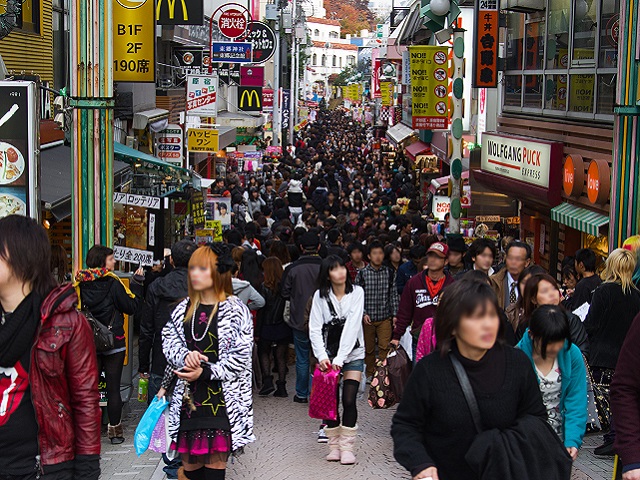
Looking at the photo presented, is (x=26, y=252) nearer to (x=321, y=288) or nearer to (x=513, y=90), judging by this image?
(x=321, y=288)

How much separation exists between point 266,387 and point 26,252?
691 centimetres

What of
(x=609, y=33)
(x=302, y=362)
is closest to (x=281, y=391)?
(x=302, y=362)

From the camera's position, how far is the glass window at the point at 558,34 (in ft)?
50.6

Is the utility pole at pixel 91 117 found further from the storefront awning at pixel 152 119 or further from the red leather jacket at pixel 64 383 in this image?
the storefront awning at pixel 152 119

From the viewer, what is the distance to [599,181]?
12.6 metres

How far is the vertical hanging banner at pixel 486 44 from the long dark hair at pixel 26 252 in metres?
14.4

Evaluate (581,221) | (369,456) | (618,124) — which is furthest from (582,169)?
(369,456)

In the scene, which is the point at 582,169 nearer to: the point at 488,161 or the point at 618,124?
the point at 618,124

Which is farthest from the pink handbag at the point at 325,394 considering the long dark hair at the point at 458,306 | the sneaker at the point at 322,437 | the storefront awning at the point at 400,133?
the storefront awning at the point at 400,133

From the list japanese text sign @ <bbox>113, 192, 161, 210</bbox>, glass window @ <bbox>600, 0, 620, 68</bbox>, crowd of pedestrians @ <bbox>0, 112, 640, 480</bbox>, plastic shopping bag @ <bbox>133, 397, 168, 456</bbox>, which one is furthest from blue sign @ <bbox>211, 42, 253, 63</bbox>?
plastic shopping bag @ <bbox>133, 397, 168, 456</bbox>

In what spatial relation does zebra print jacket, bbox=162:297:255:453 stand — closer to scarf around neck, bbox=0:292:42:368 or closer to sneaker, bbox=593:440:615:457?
scarf around neck, bbox=0:292:42:368

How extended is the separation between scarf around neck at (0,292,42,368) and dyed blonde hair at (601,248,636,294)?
15.8 ft

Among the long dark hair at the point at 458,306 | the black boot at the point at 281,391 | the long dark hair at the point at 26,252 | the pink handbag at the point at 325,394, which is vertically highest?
the long dark hair at the point at 26,252

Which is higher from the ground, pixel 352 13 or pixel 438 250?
pixel 352 13
